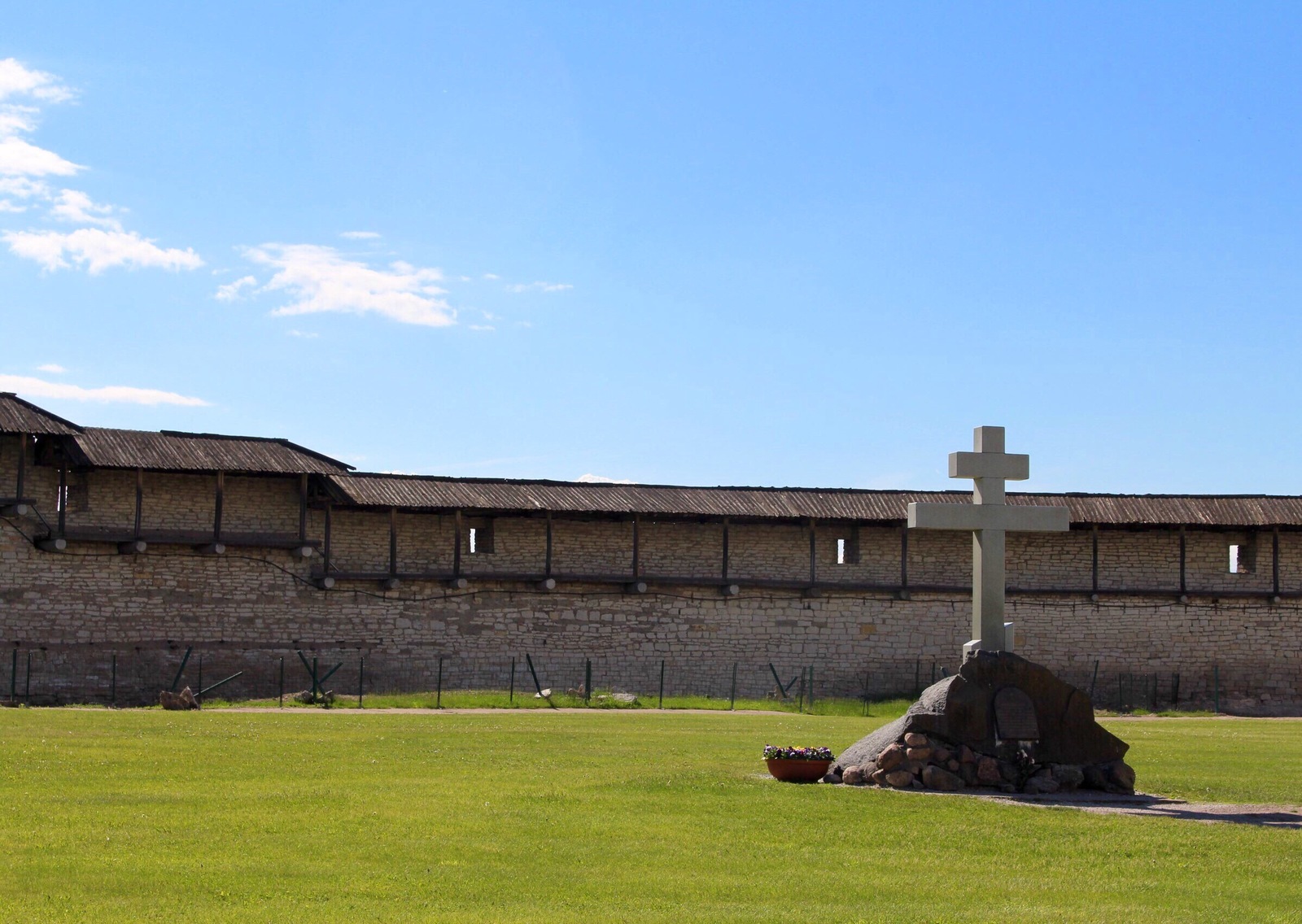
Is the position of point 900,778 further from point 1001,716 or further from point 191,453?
point 191,453

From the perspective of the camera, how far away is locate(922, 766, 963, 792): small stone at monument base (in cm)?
1262

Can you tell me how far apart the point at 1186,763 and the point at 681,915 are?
1046 cm

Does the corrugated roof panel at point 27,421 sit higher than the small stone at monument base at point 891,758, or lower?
higher

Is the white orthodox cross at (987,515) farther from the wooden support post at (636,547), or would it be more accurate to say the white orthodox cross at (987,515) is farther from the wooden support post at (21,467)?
the wooden support post at (21,467)

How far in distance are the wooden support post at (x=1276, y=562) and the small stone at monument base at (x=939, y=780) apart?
2404cm

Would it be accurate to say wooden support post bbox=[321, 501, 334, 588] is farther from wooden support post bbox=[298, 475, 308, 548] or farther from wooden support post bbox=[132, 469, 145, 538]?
wooden support post bbox=[132, 469, 145, 538]

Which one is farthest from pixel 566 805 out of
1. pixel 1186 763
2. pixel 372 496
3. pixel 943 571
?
pixel 943 571

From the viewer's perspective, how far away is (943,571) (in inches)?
1316

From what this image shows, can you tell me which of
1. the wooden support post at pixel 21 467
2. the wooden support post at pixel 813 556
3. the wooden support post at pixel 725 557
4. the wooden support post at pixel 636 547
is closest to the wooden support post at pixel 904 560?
the wooden support post at pixel 813 556

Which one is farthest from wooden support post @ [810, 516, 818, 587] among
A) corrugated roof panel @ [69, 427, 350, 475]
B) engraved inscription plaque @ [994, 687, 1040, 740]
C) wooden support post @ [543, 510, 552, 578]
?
engraved inscription plaque @ [994, 687, 1040, 740]

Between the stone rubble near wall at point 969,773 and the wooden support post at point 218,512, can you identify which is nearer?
the stone rubble near wall at point 969,773

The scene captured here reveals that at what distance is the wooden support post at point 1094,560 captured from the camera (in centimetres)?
3347

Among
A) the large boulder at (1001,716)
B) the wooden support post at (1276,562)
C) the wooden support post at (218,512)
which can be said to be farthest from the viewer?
the wooden support post at (1276,562)

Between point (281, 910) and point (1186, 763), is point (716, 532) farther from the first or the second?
point (281, 910)
